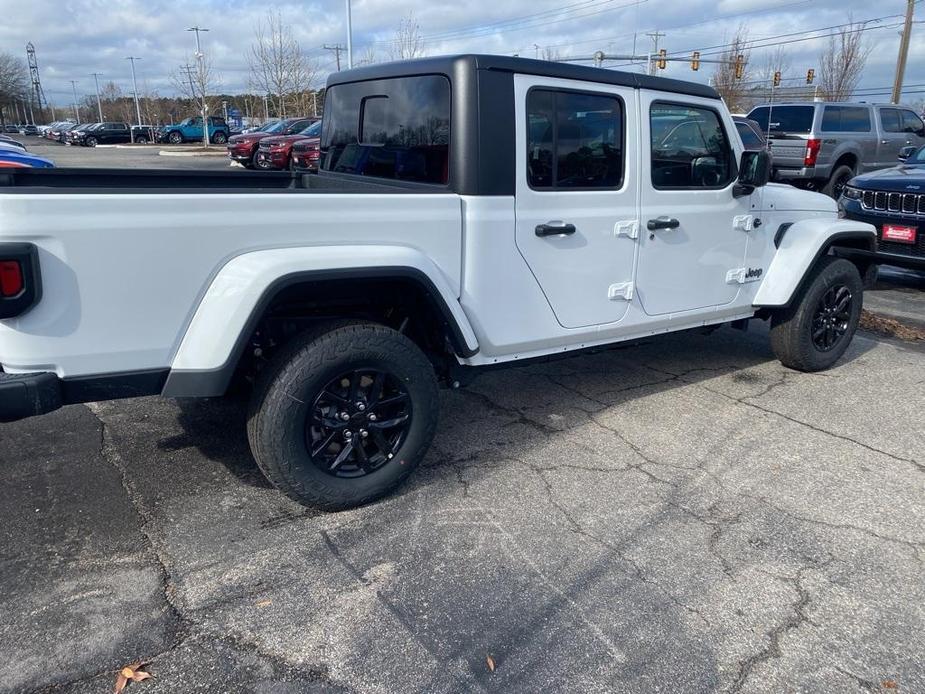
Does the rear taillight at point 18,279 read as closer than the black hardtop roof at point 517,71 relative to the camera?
Yes

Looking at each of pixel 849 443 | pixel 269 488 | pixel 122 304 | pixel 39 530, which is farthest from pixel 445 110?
pixel 849 443

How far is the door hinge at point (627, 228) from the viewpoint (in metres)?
3.95

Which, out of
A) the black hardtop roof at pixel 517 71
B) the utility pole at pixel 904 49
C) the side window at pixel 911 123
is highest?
the utility pole at pixel 904 49

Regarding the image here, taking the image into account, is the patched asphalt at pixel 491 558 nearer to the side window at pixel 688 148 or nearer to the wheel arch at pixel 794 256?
Answer: the wheel arch at pixel 794 256

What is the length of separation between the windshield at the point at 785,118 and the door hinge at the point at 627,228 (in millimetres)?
11421

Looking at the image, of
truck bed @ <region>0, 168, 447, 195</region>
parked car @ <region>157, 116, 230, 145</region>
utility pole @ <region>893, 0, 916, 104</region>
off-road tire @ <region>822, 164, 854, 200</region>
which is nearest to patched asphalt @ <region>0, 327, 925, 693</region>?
truck bed @ <region>0, 168, 447, 195</region>

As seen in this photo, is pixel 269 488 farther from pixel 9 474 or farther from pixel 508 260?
pixel 508 260

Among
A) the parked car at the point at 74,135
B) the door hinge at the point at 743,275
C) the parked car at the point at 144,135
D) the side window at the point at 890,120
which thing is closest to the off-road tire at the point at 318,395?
the door hinge at the point at 743,275

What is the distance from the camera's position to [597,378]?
5.30 metres

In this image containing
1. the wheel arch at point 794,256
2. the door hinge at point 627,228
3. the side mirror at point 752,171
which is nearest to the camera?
the door hinge at point 627,228

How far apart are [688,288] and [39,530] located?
3570mm

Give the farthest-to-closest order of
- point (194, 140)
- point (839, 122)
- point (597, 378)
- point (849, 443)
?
point (194, 140)
point (839, 122)
point (597, 378)
point (849, 443)

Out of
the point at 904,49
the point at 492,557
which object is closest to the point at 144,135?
the point at 904,49

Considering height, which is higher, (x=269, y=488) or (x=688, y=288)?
(x=688, y=288)
